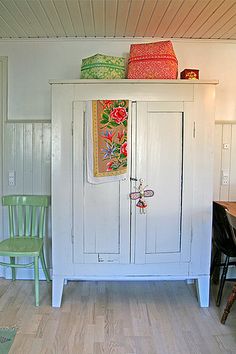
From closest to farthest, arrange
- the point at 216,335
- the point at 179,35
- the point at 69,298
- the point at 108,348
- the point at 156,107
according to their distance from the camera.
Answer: the point at 108,348 → the point at 216,335 → the point at 156,107 → the point at 69,298 → the point at 179,35

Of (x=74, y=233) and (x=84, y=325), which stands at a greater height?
(x=74, y=233)

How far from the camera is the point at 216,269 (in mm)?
3164

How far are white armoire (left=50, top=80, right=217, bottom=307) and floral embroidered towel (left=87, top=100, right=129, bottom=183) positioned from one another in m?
0.05

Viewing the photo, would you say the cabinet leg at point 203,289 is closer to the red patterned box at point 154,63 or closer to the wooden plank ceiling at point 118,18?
the red patterned box at point 154,63

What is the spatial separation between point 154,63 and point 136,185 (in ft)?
3.22

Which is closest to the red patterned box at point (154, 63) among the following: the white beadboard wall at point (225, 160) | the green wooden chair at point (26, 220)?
the white beadboard wall at point (225, 160)

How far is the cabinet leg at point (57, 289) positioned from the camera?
8.84 feet

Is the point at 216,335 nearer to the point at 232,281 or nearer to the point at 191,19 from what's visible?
the point at 232,281

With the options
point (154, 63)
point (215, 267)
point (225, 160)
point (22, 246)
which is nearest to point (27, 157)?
point (22, 246)

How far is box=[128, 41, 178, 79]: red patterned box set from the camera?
2641 mm

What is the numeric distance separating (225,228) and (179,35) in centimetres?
181

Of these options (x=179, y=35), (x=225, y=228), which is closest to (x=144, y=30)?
(x=179, y=35)

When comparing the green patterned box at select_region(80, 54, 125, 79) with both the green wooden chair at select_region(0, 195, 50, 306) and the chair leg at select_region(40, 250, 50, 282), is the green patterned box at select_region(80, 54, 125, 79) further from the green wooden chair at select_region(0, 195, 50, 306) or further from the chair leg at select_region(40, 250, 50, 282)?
the chair leg at select_region(40, 250, 50, 282)

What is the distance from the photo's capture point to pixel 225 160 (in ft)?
10.7
